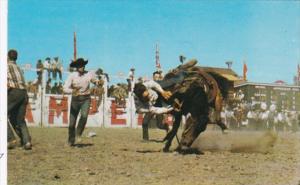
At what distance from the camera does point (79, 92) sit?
6520 mm

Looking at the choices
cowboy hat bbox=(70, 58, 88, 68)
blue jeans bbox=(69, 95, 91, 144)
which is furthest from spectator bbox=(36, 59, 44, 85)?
blue jeans bbox=(69, 95, 91, 144)

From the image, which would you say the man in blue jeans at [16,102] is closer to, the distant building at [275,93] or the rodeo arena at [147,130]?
the rodeo arena at [147,130]

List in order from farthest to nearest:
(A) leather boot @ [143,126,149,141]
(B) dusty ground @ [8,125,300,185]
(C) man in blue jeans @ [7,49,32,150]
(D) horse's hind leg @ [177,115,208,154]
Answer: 1. (D) horse's hind leg @ [177,115,208,154]
2. (A) leather boot @ [143,126,149,141]
3. (C) man in blue jeans @ [7,49,32,150]
4. (B) dusty ground @ [8,125,300,185]

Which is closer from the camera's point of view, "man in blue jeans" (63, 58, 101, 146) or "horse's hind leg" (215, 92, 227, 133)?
"man in blue jeans" (63, 58, 101, 146)

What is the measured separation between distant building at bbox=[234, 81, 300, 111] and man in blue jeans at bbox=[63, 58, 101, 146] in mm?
2073

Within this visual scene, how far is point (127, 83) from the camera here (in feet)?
21.6

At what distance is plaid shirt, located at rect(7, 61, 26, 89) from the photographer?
616 cm

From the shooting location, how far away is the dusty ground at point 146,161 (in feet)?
18.9

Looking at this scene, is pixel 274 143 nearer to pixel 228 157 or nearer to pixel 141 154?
pixel 228 157

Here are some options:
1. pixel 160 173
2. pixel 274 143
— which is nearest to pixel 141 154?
pixel 160 173

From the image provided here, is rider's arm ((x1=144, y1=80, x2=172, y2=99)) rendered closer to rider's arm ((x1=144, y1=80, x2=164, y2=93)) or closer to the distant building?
rider's arm ((x1=144, y1=80, x2=164, y2=93))

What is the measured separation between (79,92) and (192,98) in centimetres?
152

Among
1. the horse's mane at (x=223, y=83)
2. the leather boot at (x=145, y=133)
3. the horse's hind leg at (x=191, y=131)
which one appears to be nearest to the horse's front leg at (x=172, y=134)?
the horse's hind leg at (x=191, y=131)

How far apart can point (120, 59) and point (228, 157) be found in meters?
1.97
